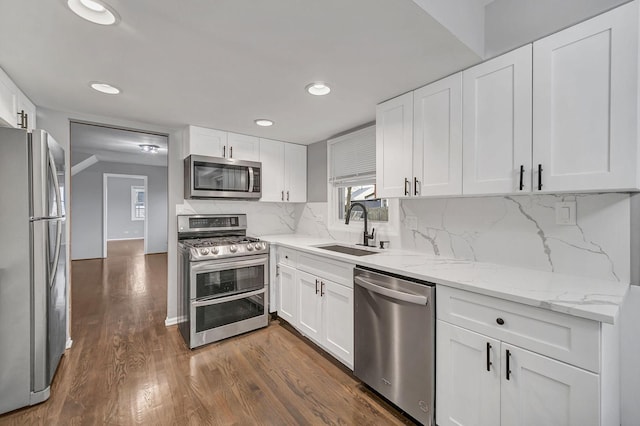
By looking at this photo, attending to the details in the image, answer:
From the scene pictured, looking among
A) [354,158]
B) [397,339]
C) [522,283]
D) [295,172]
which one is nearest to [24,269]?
[397,339]

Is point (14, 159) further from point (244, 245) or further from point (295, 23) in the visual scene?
point (295, 23)

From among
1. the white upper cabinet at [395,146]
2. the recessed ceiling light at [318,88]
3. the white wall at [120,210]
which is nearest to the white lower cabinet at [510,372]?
the white upper cabinet at [395,146]

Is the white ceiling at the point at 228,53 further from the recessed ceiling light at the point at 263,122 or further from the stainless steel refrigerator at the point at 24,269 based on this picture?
the stainless steel refrigerator at the point at 24,269

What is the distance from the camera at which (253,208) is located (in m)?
3.62

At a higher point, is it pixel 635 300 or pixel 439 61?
pixel 439 61

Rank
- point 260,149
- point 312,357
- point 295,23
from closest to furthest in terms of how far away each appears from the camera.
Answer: point 295,23 → point 312,357 → point 260,149

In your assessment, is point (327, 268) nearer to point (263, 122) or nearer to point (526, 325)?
point (526, 325)

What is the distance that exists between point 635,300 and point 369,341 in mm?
1371

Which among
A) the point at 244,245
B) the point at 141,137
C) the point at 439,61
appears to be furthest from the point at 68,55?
A: the point at 141,137

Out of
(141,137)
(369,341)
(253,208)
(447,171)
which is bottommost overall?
(369,341)

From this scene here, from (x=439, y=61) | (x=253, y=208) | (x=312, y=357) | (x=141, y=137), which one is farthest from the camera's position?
(x=141, y=137)

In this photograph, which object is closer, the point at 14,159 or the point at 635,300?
the point at 635,300

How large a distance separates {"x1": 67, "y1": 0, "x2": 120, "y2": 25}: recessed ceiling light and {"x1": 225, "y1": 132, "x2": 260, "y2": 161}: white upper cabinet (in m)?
1.85

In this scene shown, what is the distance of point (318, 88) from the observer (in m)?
2.03
